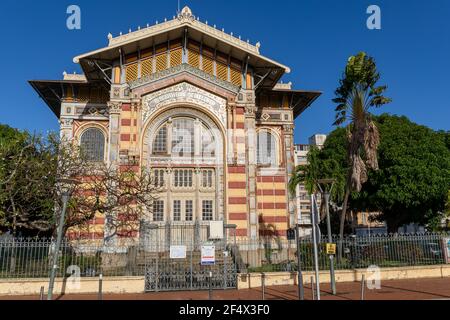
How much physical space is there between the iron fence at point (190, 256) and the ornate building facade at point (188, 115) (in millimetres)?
2781

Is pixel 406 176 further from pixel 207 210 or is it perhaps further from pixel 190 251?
pixel 190 251

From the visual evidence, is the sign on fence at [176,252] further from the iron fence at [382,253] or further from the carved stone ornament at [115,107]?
the carved stone ornament at [115,107]

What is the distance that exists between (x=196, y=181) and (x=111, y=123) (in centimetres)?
665

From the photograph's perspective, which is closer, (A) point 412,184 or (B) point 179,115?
(B) point 179,115

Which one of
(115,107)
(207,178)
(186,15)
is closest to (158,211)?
(207,178)

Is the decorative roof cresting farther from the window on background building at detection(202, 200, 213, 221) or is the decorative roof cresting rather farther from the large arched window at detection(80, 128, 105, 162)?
the window on background building at detection(202, 200, 213, 221)

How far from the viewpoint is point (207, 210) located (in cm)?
2689

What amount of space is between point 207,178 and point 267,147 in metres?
6.82

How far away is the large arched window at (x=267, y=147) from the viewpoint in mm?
31750

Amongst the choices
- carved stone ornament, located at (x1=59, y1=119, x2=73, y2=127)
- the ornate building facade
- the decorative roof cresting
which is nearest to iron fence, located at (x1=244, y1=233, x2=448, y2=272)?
the ornate building facade
